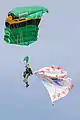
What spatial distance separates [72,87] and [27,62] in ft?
15.9

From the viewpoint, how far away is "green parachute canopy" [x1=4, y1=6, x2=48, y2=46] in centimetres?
13488

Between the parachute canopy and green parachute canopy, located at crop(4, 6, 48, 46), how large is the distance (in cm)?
351

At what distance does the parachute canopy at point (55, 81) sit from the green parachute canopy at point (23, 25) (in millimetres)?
3512

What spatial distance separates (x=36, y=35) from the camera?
13588cm

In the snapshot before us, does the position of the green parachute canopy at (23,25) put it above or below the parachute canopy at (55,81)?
above

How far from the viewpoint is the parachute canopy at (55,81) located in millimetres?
135500

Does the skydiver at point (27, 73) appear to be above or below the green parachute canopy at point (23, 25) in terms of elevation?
below

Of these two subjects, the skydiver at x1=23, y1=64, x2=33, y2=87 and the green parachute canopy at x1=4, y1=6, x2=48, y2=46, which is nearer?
the skydiver at x1=23, y1=64, x2=33, y2=87

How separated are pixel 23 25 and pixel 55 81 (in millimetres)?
6172

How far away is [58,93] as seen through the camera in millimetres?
135500

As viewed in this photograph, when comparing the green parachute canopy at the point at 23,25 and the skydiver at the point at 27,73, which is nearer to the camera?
the skydiver at the point at 27,73

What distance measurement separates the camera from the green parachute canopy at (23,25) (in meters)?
135

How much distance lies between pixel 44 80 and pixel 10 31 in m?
5.75

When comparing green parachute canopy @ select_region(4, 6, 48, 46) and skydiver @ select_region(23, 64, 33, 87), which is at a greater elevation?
green parachute canopy @ select_region(4, 6, 48, 46)
